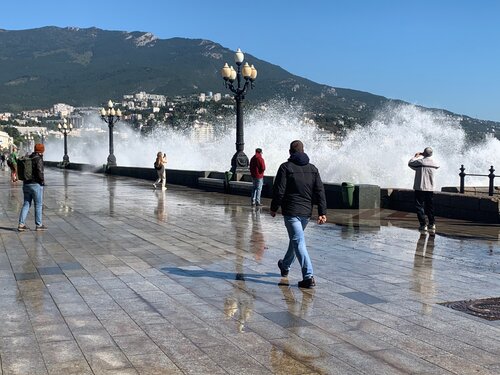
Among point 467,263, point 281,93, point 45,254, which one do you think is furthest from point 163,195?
point 281,93

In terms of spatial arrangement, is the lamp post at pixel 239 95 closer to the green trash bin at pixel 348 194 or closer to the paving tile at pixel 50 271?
the green trash bin at pixel 348 194

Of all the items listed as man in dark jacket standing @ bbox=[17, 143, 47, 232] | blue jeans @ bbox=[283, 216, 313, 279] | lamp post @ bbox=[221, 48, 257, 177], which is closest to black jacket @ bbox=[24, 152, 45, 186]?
man in dark jacket standing @ bbox=[17, 143, 47, 232]

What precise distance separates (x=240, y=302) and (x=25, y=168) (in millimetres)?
6479

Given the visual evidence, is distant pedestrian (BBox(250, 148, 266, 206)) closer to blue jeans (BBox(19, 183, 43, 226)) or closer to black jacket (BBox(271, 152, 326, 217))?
blue jeans (BBox(19, 183, 43, 226))

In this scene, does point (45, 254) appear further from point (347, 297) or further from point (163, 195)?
point (163, 195)

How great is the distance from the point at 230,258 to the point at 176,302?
2600 millimetres

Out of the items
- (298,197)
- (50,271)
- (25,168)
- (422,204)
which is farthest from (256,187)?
(298,197)

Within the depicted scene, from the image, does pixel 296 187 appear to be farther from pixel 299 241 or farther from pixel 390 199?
pixel 390 199

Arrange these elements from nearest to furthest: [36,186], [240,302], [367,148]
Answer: [240,302] → [36,186] → [367,148]

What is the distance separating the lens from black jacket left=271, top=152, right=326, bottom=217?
6676 mm

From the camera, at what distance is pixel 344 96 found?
16350cm

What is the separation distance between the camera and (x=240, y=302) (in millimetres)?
6051

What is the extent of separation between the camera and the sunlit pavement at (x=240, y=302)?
438 centimetres

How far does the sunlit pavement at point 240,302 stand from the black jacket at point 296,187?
88 cm
